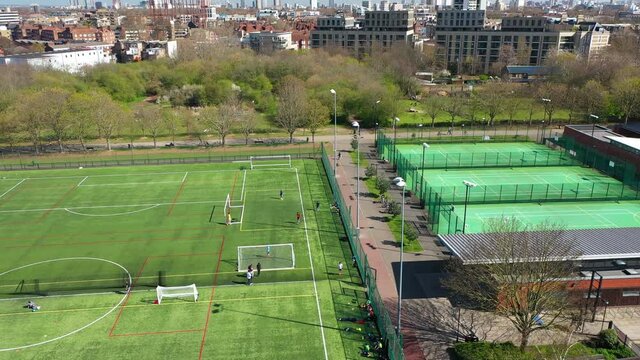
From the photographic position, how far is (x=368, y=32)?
12444cm

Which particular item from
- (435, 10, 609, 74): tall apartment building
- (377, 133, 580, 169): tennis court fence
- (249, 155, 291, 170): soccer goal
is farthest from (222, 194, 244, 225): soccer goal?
(435, 10, 609, 74): tall apartment building

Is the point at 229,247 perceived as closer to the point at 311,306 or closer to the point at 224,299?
the point at 224,299

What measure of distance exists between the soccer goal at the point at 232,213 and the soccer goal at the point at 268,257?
4.49m

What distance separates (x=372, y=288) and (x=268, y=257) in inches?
316

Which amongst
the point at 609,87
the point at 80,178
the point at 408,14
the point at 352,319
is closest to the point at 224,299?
the point at 352,319

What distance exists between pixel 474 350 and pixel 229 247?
17.2 metres

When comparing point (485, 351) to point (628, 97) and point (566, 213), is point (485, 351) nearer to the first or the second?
point (566, 213)

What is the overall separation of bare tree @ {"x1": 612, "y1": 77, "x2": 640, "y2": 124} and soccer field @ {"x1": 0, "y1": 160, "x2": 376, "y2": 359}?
44.1 m

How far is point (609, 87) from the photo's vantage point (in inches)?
3059

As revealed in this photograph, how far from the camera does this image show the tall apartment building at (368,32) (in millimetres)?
121562

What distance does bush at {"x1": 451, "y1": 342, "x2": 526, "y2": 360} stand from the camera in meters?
20.1

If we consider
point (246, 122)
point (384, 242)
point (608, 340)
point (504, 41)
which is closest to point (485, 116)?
point (246, 122)

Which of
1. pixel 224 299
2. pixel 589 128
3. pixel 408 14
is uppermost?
pixel 408 14

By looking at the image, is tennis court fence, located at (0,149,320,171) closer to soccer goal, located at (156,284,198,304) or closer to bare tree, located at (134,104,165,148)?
bare tree, located at (134,104,165,148)
